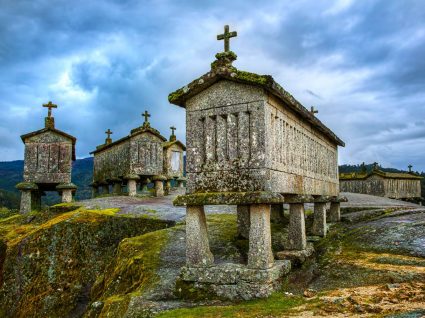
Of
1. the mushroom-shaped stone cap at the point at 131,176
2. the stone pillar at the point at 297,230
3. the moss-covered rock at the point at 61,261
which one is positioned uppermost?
the mushroom-shaped stone cap at the point at 131,176

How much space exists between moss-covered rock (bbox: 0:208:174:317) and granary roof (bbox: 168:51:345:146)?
6.04m

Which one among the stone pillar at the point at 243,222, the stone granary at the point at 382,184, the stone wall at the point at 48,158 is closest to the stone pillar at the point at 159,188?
the stone wall at the point at 48,158

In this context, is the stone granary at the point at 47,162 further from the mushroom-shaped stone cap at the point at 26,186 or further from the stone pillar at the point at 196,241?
the stone pillar at the point at 196,241

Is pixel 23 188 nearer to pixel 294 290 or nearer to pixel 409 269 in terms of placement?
pixel 294 290

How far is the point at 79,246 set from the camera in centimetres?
1253

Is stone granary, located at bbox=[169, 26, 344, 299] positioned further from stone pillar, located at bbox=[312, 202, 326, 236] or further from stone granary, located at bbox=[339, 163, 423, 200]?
stone granary, located at bbox=[339, 163, 423, 200]

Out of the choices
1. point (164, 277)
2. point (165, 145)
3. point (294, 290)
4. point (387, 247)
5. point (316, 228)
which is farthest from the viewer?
point (165, 145)

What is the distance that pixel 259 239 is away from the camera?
7.46 meters

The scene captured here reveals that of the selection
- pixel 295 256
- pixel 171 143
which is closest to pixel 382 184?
pixel 171 143

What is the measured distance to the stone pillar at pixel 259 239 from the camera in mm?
7412

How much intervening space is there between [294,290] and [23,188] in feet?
48.5

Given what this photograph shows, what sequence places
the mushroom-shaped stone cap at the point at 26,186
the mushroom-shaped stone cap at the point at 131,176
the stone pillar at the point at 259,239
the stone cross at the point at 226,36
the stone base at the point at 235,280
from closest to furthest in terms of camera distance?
the stone base at the point at 235,280 < the stone pillar at the point at 259,239 < the stone cross at the point at 226,36 < the mushroom-shaped stone cap at the point at 26,186 < the mushroom-shaped stone cap at the point at 131,176

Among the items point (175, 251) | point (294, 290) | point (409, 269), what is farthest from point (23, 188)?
point (409, 269)

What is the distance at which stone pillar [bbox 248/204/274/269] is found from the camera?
7.41 metres
